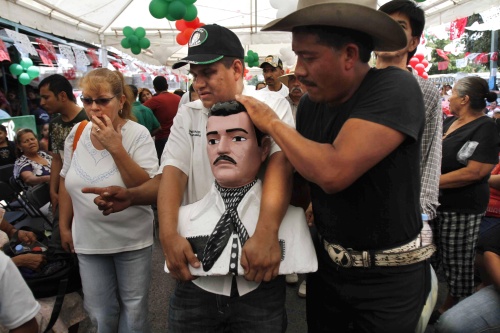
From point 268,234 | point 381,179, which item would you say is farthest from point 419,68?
point 268,234

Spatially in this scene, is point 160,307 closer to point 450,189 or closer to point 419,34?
point 450,189

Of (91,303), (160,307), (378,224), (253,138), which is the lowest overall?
(160,307)

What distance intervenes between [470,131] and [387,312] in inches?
83.1

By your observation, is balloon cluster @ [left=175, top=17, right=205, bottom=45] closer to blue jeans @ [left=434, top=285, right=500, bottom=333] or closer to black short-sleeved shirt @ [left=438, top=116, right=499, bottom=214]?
black short-sleeved shirt @ [left=438, top=116, right=499, bottom=214]

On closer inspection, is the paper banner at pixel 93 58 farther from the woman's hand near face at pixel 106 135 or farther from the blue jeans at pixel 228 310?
the blue jeans at pixel 228 310

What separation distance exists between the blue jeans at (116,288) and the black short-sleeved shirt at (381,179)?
128 cm

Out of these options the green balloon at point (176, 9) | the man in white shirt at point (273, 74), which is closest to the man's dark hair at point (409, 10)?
the man in white shirt at point (273, 74)

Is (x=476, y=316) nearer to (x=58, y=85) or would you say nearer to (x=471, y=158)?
(x=471, y=158)

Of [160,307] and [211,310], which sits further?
[160,307]

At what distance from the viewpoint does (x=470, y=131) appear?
2.91m

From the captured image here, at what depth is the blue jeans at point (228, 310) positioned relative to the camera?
1394 millimetres

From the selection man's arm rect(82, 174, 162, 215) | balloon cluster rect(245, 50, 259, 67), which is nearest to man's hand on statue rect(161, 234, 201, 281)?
man's arm rect(82, 174, 162, 215)

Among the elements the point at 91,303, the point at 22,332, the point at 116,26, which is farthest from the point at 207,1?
the point at 22,332

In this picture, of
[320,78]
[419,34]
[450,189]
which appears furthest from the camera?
[450,189]
